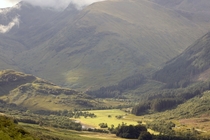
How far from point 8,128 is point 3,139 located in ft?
37.5

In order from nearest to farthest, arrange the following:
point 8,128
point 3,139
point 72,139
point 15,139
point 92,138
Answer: point 3,139 → point 15,139 → point 8,128 → point 72,139 → point 92,138

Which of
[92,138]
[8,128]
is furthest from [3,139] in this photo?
[92,138]

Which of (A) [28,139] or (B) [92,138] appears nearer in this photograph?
(A) [28,139]

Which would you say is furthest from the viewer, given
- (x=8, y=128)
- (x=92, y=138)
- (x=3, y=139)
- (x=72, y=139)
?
(x=92, y=138)

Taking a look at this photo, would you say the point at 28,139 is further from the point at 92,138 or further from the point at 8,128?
the point at 92,138

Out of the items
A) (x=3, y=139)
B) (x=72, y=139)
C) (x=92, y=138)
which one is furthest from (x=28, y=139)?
(x=92, y=138)

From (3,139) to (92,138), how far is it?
13271cm

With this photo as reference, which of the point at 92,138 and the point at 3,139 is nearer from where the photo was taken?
the point at 3,139

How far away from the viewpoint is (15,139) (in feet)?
247

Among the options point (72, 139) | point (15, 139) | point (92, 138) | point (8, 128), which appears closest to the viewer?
point (15, 139)

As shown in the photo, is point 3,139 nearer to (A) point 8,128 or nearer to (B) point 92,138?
(A) point 8,128

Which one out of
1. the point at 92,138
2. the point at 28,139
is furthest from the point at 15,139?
the point at 92,138

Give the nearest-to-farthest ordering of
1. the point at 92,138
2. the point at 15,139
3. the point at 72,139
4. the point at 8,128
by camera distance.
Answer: the point at 15,139
the point at 8,128
the point at 72,139
the point at 92,138

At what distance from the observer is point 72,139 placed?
176m
